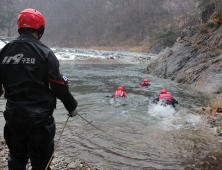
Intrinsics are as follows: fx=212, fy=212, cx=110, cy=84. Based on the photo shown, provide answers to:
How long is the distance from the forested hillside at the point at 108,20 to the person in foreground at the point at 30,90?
4819cm

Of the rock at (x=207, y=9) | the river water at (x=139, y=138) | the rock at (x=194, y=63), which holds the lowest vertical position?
the river water at (x=139, y=138)

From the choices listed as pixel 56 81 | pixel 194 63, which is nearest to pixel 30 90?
pixel 56 81

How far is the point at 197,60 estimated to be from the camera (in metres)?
15.4

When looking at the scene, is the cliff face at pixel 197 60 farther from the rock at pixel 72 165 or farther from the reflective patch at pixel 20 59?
the reflective patch at pixel 20 59

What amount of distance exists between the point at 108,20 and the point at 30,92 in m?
83.2

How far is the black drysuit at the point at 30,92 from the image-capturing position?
2.21 m

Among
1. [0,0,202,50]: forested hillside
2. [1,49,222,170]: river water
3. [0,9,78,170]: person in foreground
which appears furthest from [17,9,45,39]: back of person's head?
[0,0,202,50]: forested hillside

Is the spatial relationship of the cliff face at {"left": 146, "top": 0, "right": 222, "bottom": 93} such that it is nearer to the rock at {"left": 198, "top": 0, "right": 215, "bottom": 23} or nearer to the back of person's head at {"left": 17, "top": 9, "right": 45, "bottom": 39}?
the rock at {"left": 198, "top": 0, "right": 215, "bottom": 23}

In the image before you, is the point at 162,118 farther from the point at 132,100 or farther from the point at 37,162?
the point at 37,162

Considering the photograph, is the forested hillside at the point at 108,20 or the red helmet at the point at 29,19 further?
the forested hillside at the point at 108,20

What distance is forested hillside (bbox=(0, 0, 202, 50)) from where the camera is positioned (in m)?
55.1

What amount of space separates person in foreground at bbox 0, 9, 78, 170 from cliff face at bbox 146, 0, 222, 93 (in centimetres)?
1043

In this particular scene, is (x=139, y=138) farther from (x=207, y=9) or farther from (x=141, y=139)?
(x=207, y=9)

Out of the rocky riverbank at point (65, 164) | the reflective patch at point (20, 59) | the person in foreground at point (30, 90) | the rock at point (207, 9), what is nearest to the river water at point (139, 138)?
the rocky riverbank at point (65, 164)
